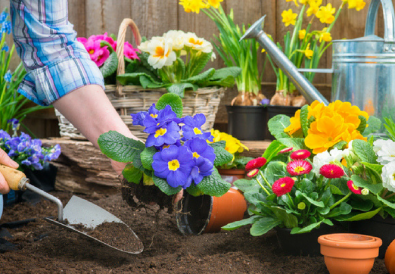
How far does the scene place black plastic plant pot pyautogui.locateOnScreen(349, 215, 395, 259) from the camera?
3.48ft

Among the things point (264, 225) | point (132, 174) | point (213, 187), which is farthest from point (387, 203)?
point (132, 174)

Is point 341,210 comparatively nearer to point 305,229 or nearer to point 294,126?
point 305,229

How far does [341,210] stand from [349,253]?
0.16 metres

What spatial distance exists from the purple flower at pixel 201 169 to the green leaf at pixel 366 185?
0.35m

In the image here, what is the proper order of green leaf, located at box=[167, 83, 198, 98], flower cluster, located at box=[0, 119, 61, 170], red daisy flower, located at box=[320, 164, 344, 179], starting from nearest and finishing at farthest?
red daisy flower, located at box=[320, 164, 344, 179] → green leaf, located at box=[167, 83, 198, 98] → flower cluster, located at box=[0, 119, 61, 170]

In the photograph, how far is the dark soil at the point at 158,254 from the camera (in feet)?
3.35

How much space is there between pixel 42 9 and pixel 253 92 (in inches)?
46.3

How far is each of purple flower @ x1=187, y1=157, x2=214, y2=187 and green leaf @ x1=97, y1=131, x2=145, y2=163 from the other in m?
0.16

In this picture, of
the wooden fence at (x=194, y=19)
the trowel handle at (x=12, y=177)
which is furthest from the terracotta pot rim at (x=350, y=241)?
the wooden fence at (x=194, y=19)

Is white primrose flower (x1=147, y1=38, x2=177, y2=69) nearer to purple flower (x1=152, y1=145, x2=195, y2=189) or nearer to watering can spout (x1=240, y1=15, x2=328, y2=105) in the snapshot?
watering can spout (x1=240, y1=15, x2=328, y2=105)

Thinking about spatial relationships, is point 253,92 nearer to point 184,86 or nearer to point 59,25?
point 184,86

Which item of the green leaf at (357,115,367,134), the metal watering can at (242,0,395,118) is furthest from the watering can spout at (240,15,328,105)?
the green leaf at (357,115,367,134)

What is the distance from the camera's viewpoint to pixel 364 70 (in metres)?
1.67

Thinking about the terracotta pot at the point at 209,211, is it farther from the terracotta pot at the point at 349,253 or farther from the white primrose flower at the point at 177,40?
the white primrose flower at the point at 177,40
